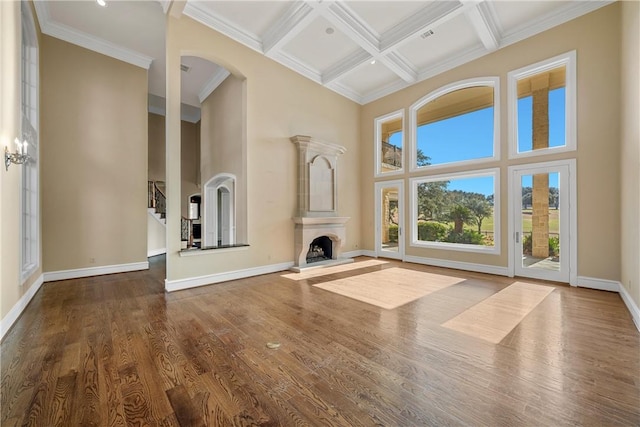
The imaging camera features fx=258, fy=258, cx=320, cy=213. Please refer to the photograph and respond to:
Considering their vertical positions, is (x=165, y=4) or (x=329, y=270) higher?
(x=165, y=4)

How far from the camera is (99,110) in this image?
5.19m

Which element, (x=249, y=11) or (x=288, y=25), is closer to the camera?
(x=249, y=11)

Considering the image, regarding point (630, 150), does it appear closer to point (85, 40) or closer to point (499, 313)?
point (499, 313)

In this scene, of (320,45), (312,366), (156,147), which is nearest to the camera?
(312,366)

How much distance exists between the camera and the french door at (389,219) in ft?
21.8

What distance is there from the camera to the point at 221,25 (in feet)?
15.1

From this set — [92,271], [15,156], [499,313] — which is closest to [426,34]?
[499,313]

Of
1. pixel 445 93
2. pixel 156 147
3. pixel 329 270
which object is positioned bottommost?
pixel 329 270

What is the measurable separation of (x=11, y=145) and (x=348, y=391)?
4160 mm

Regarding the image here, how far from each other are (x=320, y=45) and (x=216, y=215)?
5.01 metres

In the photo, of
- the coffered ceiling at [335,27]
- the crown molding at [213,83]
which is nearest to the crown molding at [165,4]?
the coffered ceiling at [335,27]

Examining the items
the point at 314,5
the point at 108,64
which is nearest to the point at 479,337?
the point at 314,5

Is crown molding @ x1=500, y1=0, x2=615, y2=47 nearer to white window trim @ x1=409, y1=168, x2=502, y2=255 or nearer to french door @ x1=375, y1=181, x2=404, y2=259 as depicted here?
white window trim @ x1=409, y1=168, x2=502, y2=255

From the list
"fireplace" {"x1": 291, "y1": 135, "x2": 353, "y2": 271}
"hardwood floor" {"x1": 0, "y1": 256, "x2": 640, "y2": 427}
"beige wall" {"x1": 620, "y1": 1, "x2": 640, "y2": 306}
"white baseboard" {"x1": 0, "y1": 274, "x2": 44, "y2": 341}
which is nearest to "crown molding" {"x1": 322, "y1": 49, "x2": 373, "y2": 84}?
"fireplace" {"x1": 291, "y1": 135, "x2": 353, "y2": 271}
